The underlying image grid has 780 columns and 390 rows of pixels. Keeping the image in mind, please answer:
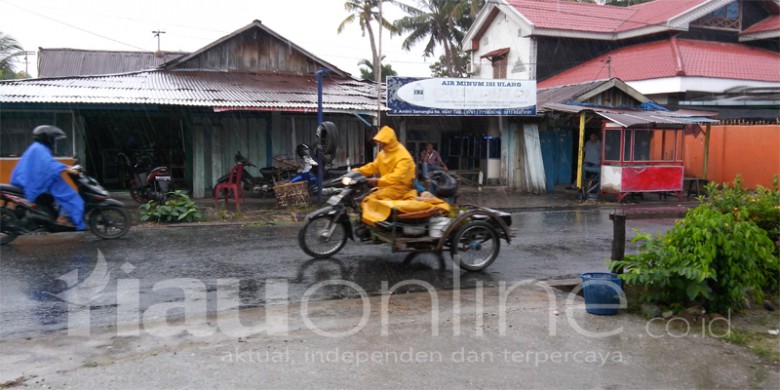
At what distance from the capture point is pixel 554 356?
4.80 metres

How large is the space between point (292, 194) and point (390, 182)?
642 cm

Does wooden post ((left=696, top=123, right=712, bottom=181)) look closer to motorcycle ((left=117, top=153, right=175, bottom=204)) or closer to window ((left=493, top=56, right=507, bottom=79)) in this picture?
window ((left=493, top=56, right=507, bottom=79))

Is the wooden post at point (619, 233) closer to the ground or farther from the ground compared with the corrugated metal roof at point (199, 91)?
closer to the ground

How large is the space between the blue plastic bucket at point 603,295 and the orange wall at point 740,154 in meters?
14.9

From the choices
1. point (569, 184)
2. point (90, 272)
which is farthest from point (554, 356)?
point (569, 184)

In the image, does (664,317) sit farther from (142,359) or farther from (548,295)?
(142,359)

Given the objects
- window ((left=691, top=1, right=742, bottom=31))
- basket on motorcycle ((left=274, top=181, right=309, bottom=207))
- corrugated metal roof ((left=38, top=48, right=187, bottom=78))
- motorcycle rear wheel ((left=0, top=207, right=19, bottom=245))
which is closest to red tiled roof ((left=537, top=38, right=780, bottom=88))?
window ((left=691, top=1, right=742, bottom=31))

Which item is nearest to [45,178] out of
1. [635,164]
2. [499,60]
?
[635,164]

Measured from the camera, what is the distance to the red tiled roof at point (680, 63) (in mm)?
21891

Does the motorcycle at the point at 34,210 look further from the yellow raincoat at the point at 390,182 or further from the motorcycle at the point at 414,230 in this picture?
the yellow raincoat at the point at 390,182

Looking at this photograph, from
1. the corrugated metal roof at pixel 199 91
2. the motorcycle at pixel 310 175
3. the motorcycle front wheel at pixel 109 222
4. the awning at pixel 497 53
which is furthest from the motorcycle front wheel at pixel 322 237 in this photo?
the awning at pixel 497 53

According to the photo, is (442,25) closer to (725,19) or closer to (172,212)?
(725,19)

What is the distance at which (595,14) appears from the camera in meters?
27.5

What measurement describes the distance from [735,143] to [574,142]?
494 centimetres
